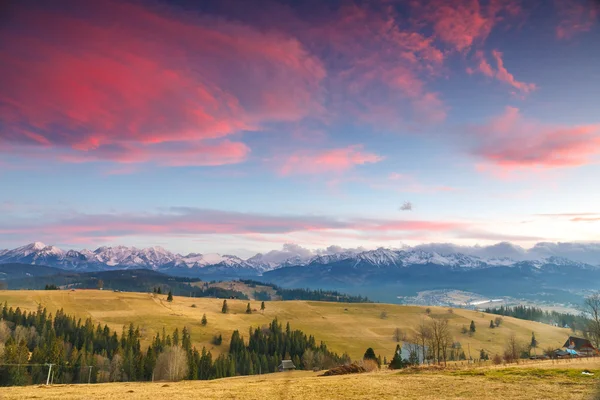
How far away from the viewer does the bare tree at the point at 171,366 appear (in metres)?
136

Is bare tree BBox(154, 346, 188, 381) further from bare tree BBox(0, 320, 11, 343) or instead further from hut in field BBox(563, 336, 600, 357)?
hut in field BBox(563, 336, 600, 357)

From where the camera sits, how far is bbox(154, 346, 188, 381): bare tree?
13550cm

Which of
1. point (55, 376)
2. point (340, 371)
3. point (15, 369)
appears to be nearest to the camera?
point (340, 371)

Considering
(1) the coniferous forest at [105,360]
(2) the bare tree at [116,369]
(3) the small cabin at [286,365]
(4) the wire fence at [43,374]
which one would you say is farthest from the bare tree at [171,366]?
(3) the small cabin at [286,365]

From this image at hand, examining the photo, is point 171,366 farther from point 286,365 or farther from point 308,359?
point 308,359

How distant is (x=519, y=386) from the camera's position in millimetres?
40656

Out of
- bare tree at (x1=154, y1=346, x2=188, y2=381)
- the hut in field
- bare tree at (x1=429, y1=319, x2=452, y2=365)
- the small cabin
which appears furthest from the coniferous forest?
→ the hut in field

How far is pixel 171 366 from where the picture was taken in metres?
136

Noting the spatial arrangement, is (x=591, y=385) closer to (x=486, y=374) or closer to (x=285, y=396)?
(x=486, y=374)

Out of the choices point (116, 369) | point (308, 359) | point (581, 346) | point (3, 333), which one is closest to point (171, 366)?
point (116, 369)

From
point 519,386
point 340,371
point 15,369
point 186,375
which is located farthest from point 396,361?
point 15,369

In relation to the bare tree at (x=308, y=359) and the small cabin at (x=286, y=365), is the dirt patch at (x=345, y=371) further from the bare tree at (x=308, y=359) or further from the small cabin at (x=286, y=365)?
the bare tree at (x=308, y=359)

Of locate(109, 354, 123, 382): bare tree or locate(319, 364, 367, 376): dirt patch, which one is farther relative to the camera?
locate(109, 354, 123, 382): bare tree

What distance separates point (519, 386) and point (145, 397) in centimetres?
4150
